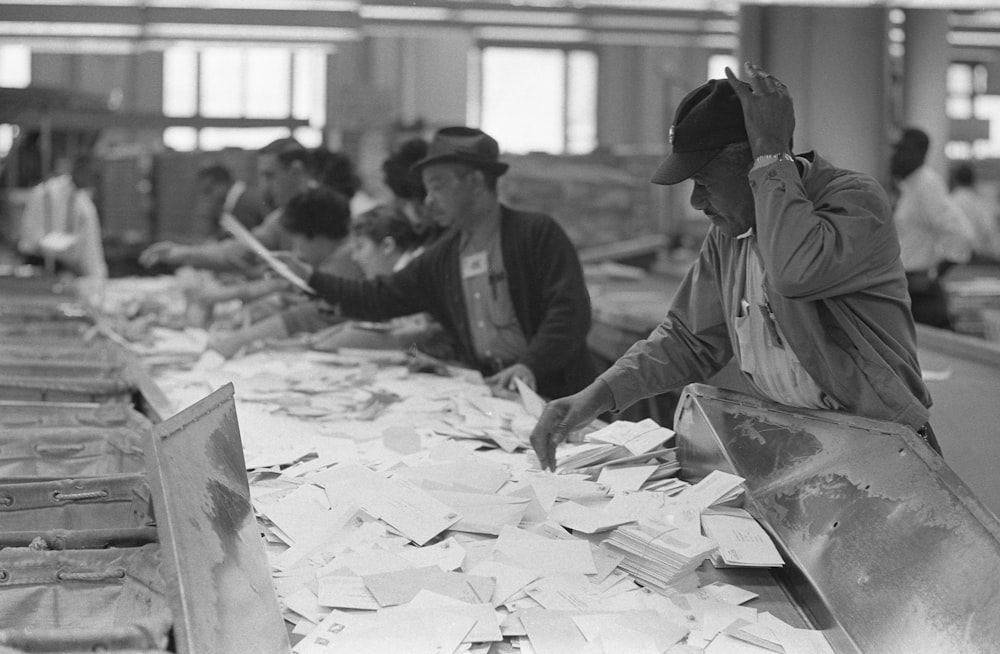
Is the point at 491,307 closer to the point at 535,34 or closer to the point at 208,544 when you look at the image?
the point at 208,544

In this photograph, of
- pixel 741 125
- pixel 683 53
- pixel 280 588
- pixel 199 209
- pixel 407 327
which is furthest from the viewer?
pixel 683 53

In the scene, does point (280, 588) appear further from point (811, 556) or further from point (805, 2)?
point (805, 2)

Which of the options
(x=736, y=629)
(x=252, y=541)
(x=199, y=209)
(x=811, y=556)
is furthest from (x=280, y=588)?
(x=199, y=209)

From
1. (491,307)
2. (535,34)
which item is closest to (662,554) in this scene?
(491,307)

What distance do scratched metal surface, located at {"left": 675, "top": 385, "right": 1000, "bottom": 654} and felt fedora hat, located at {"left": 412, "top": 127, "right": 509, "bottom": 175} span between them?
6.13 feet

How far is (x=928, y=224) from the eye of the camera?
22.6ft

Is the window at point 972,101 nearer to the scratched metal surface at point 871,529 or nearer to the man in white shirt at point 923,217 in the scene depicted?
the man in white shirt at point 923,217

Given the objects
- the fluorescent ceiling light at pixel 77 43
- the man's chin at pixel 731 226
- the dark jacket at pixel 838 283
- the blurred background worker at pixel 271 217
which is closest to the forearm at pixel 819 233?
the dark jacket at pixel 838 283

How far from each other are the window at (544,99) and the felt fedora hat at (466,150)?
13245 millimetres

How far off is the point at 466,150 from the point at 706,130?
71.5 inches

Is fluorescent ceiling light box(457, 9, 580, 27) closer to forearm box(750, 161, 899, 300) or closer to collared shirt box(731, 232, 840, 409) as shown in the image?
collared shirt box(731, 232, 840, 409)

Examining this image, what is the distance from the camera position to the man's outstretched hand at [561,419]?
2.57 m

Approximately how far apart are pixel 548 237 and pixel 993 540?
250 cm

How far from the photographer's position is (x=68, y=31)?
8.93 meters
